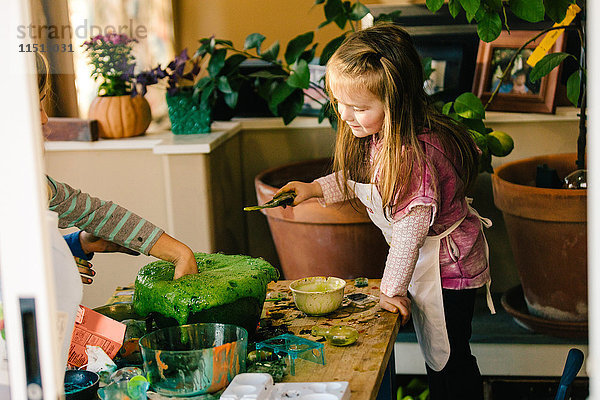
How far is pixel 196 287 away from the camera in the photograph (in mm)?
1215

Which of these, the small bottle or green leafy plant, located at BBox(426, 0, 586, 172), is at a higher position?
green leafy plant, located at BBox(426, 0, 586, 172)

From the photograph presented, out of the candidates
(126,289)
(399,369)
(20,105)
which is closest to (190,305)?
(126,289)

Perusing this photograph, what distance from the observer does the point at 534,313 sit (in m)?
2.11

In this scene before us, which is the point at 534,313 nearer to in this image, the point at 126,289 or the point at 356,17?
the point at 356,17

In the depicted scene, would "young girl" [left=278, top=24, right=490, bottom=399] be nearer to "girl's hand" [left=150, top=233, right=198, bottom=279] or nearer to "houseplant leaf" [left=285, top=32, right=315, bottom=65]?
"girl's hand" [left=150, top=233, right=198, bottom=279]

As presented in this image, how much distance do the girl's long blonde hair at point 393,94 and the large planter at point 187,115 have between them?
94 cm

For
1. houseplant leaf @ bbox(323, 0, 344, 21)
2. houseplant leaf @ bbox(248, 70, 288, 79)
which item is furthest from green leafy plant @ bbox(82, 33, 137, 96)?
houseplant leaf @ bbox(323, 0, 344, 21)

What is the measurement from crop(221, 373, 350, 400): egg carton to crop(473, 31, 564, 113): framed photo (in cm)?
166

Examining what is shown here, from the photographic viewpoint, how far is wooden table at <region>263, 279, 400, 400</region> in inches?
42.6

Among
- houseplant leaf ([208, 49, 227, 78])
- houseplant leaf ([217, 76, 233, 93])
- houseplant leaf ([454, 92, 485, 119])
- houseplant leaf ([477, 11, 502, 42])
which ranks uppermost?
houseplant leaf ([477, 11, 502, 42])

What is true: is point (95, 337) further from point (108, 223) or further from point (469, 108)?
point (469, 108)

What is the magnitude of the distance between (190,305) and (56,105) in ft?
4.95

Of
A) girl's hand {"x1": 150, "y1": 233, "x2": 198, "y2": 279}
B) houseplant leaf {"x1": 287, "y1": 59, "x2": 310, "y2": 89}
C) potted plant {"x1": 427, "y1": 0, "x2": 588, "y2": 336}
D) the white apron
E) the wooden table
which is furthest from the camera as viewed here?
houseplant leaf {"x1": 287, "y1": 59, "x2": 310, "y2": 89}

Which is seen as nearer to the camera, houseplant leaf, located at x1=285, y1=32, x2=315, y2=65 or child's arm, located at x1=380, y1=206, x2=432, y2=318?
child's arm, located at x1=380, y1=206, x2=432, y2=318
